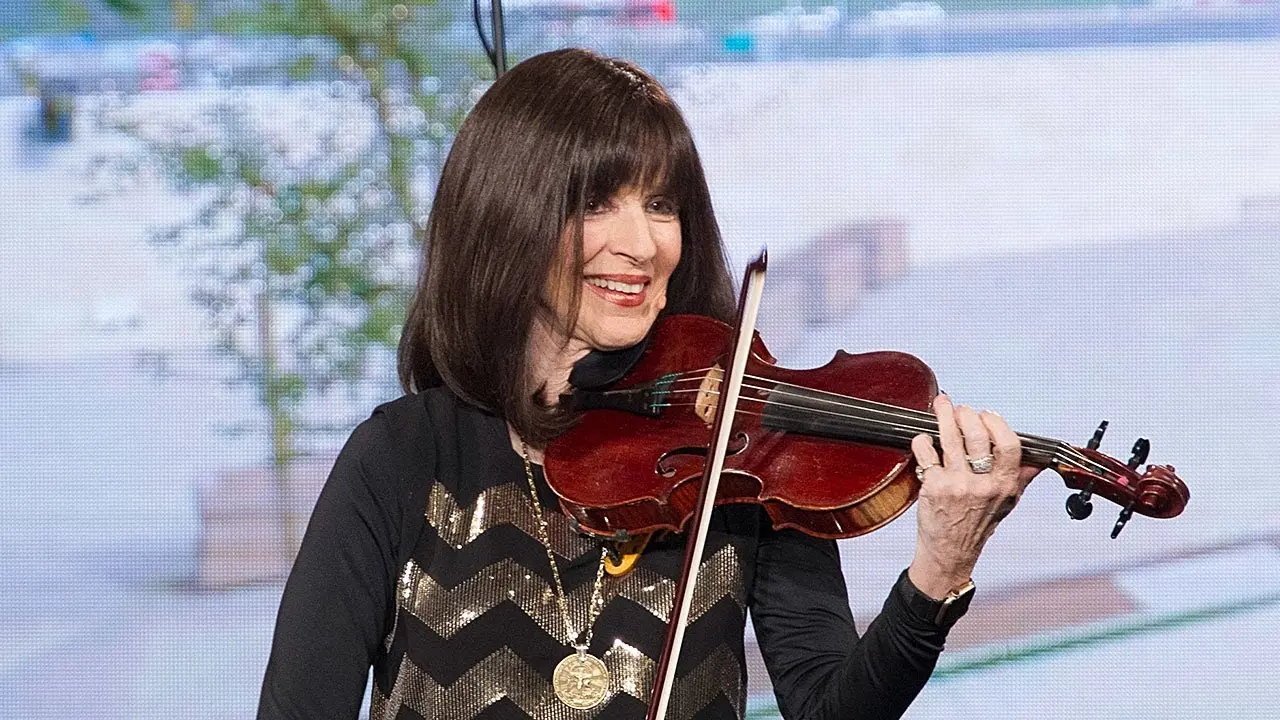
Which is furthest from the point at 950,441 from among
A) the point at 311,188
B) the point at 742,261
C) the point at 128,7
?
the point at 128,7

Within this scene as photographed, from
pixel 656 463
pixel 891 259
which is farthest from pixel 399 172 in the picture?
pixel 656 463

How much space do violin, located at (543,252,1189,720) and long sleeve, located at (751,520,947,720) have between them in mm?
99

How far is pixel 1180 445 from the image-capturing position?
235 cm

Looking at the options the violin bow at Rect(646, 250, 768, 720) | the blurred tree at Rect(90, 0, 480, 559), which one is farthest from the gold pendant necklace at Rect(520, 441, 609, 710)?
the blurred tree at Rect(90, 0, 480, 559)

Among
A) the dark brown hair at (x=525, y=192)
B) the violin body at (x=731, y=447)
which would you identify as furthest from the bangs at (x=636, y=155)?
the violin body at (x=731, y=447)

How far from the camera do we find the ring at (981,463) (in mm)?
1176

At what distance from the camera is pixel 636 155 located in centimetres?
137

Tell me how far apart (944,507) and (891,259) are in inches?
49.6

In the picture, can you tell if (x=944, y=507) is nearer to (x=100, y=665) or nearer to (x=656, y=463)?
(x=656, y=463)

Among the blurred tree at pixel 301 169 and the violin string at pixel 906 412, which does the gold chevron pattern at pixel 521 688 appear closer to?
the violin string at pixel 906 412

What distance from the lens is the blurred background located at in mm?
2352

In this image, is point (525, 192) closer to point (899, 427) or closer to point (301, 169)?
point (899, 427)

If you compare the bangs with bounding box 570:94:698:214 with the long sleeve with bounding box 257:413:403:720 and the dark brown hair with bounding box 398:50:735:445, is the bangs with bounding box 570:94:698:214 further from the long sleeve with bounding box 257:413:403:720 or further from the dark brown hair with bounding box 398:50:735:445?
the long sleeve with bounding box 257:413:403:720

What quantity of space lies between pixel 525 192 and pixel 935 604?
20.5 inches
